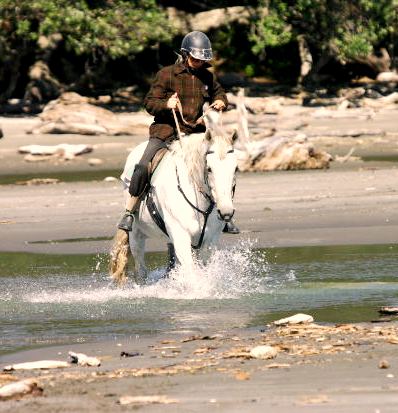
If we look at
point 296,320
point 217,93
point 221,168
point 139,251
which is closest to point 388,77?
point 139,251

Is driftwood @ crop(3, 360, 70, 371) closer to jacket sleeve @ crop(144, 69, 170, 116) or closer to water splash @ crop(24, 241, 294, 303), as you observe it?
water splash @ crop(24, 241, 294, 303)

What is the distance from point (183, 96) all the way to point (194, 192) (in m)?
0.94

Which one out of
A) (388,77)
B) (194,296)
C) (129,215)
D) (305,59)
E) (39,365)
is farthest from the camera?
(388,77)

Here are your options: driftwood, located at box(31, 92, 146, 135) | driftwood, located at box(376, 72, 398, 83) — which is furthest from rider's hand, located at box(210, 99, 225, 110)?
driftwood, located at box(376, 72, 398, 83)

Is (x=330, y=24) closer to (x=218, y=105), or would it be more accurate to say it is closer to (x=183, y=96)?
(x=183, y=96)

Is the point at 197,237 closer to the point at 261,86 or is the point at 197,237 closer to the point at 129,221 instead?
the point at 129,221

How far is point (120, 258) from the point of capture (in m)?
14.5

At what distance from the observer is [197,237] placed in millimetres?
13094

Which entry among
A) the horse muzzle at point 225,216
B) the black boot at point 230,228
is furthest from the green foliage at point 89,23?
the horse muzzle at point 225,216

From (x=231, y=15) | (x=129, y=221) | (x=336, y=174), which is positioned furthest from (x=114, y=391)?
(x=231, y=15)

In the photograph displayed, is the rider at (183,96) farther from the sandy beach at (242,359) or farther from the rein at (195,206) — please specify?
the sandy beach at (242,359)

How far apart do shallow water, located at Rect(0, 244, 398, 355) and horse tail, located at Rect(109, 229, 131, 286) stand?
15 centimetres

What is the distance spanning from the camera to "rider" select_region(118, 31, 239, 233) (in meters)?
13.2

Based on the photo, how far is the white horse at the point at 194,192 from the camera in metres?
12.4
